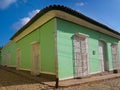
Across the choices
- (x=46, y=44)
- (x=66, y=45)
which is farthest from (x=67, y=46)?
(x=46, y=44)

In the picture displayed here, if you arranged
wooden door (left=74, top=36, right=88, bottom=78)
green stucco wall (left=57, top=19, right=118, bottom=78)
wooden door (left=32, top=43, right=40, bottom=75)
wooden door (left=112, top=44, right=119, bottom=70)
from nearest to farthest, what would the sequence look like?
green stucco wall (left=57, top=19, right=118, bottom=78)
wooden door (left=74, top=36, right=88, bottom=78)
wooden door (left=32, top=43, right=40, bottom=75)
wooden door (left=112, top=44, right=119, bottom=70)

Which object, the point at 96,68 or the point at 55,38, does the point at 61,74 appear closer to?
the point at 55,38

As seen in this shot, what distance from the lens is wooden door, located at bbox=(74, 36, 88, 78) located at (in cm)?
780

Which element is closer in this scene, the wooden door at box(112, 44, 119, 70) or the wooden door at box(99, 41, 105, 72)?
the wooden door at box(99, 41, 105, 72)

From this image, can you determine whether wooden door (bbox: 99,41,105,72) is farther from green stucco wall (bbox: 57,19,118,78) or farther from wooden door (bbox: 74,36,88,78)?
wooden door (bbox: 74,36,88,78)

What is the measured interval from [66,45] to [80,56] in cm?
131

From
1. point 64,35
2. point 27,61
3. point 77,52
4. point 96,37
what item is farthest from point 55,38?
point 27,61

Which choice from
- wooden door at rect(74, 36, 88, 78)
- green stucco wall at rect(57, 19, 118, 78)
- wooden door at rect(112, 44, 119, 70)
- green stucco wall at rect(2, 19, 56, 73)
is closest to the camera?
green stucco wall at rect(57, 19, 118, 78)

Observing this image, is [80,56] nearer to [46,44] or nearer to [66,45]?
[66,45]

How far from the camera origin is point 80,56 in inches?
318

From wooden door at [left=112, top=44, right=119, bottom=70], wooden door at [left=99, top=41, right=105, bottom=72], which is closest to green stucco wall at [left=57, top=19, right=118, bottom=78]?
wooden door at [left=99, top=41, right=105, bottom=72]

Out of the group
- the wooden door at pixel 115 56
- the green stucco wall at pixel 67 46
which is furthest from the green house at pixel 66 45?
the wooden door at pixel 115 56

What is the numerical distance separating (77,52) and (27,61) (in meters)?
4.92

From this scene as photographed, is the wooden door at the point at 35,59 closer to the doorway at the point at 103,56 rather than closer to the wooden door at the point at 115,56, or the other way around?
the doorway at the point at 103,56
